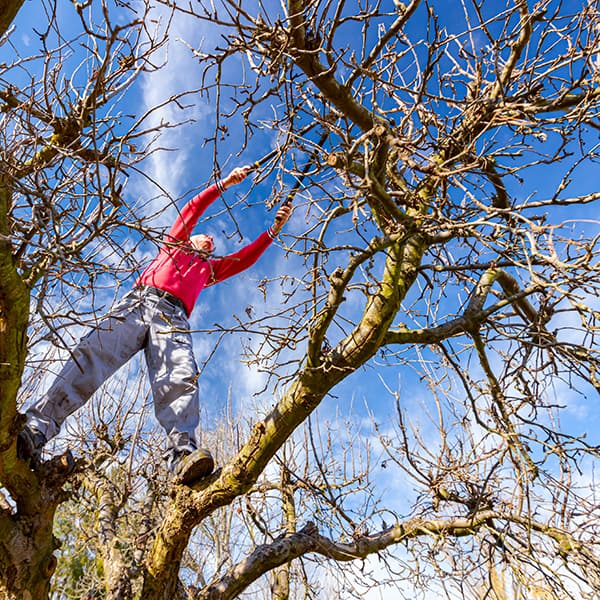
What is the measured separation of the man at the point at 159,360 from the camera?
271cm

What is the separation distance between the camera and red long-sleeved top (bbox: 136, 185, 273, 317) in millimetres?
3318

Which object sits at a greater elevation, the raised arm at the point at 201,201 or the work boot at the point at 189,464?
the raised arm at the point at 201,201

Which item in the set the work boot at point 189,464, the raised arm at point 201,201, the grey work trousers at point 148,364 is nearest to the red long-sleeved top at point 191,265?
the raised arm at point 201,201

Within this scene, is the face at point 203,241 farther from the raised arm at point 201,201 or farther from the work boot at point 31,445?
the work boot at point 31,445

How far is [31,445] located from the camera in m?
2.60

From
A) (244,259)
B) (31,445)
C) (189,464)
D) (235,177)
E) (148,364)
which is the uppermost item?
(235,177)

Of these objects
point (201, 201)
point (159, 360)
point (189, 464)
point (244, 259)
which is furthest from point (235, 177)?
point (189, 464)

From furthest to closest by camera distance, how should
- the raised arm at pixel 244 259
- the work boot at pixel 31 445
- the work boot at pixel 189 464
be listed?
the raised arm at pixel 244 259
the work boot at pixel 189 464
the work boot at pixel 31 445

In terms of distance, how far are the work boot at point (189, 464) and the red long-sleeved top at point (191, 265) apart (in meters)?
0.96

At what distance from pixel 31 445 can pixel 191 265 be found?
4.39ft

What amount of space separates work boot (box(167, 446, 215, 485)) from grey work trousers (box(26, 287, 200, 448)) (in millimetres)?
60

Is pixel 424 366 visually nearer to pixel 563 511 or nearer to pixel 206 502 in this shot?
pixel 563 511

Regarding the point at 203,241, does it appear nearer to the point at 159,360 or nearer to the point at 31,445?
the point at 159,360

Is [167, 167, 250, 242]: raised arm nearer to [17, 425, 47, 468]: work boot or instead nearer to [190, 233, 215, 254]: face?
[190, 233, 215, 254]: face
